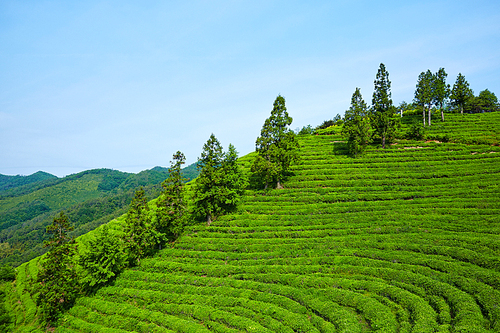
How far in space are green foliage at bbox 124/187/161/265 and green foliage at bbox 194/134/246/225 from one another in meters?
7.79

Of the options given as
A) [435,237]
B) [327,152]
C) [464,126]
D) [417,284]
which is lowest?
[417,284]

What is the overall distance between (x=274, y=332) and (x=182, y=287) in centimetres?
1227

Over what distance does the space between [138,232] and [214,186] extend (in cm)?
1292

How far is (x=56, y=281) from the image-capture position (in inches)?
1155

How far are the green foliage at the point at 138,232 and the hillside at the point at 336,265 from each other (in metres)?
2.16

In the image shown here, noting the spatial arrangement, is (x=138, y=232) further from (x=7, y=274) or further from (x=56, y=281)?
(x=7, y=274)

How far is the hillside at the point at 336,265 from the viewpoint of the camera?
19281 mm

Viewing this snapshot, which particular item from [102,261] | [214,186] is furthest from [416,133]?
[102,261]

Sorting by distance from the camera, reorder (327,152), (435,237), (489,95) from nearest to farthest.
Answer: (435,237)
(327,152)
(489,95)

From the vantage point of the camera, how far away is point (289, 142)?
48.5 m

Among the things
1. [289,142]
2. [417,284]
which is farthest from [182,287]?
[289,142]

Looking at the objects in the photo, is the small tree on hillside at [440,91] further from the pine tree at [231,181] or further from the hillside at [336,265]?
the pine tree at [231,181]

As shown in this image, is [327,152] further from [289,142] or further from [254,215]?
[254,215]

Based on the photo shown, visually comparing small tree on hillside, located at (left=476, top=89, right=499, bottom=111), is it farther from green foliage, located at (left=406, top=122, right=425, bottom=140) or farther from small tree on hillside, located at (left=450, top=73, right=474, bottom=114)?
green foliage, located at (left=406, top=122, right=425, bottom=140)
